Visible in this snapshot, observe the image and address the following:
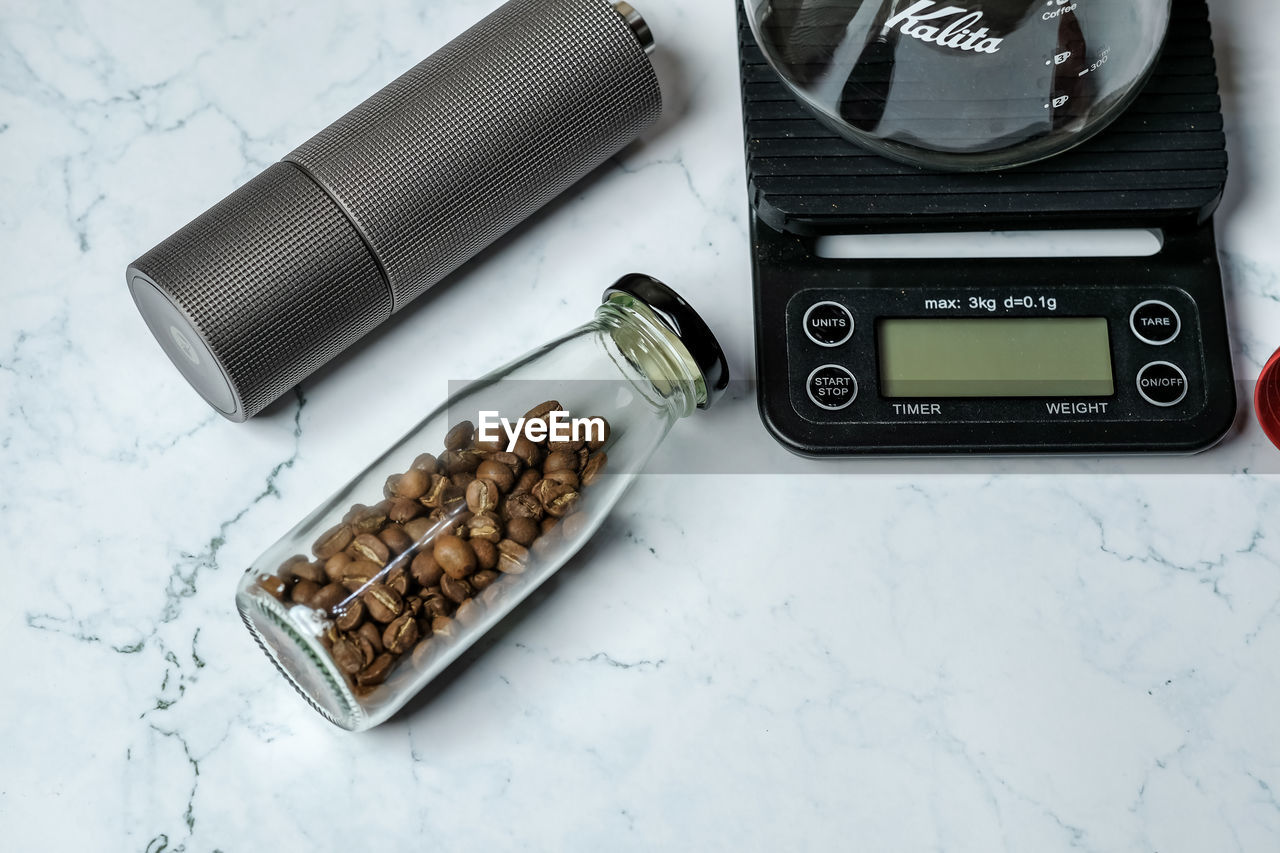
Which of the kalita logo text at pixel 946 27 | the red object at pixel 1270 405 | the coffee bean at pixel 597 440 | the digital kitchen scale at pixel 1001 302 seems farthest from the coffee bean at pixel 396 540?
the red object at pixel 1270 405

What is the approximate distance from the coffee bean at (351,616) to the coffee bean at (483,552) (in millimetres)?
62

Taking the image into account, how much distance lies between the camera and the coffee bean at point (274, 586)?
58 cm

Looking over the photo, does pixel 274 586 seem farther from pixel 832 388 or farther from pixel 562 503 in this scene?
pixel 832 388

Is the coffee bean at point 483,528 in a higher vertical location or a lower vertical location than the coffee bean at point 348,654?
higher

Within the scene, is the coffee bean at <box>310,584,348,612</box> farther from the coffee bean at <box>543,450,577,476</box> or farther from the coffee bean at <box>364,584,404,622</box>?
the coffee bean at <box>543,450,577,476</box>

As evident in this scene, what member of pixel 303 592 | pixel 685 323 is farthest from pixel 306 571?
pixel 685 323

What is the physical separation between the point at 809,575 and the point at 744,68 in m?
0.30

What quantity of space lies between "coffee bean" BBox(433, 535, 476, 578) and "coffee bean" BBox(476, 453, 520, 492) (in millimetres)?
36

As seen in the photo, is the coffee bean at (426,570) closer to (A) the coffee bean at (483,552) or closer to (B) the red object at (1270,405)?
(A) the coffee bean at (483,552)

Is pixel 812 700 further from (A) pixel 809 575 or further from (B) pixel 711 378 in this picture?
(B) pixel 711 378

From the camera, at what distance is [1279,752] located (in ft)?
2.06

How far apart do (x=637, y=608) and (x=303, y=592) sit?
18 centimetres

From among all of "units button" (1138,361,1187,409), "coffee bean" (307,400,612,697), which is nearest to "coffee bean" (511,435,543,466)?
"coffee bean" (307,400,612,697)

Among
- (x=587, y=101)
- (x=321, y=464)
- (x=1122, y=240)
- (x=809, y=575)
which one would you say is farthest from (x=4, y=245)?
(x=1122, y=240)
